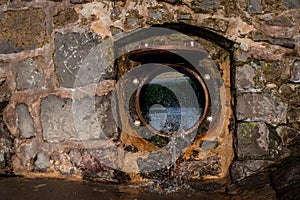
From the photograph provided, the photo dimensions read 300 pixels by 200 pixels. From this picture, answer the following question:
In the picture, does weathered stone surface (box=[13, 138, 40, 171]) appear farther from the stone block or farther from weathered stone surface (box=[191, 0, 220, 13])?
weathered stone surface (box=[191, 0, 220, 13])

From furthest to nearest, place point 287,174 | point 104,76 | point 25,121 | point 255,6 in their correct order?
1. point 25,121
2. point 104,76
3. point 255,6
4. point 287,174

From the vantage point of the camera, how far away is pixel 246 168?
7.14ft

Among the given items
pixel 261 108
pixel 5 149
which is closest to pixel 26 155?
pixel 5 149

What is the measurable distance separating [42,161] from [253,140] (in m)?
1.16

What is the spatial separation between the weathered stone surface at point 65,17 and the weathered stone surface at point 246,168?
1.16 meters

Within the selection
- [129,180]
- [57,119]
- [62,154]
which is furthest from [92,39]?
[129,180]

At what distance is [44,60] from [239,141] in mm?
1146

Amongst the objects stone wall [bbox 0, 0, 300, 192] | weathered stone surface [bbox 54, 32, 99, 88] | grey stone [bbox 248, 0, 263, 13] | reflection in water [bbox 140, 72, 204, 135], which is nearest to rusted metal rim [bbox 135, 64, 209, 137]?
reflection in water [bbox 140, 72, 204, 135]

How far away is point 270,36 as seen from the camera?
7.02ft

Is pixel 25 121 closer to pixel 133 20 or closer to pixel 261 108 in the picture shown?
pixel 133 20

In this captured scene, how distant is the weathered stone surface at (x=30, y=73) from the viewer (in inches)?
92.1

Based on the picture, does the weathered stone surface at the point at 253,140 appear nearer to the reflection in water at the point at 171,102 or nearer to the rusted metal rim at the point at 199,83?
the rusted metal rim at the point at 199,83

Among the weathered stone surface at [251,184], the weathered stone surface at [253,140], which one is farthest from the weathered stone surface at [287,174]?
the weathered stone surface at [253,140]

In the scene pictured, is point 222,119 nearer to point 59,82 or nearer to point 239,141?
point 239,141
